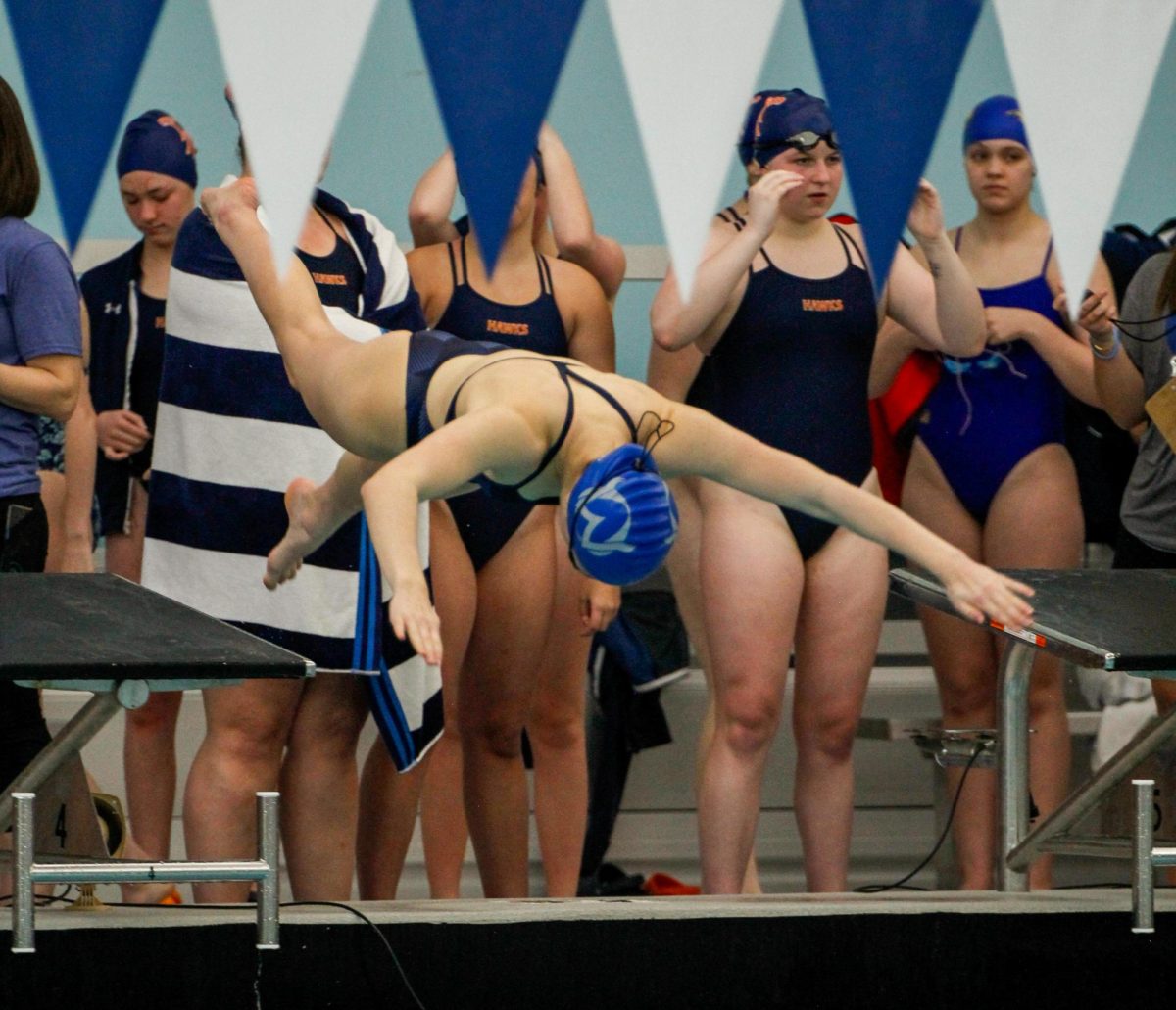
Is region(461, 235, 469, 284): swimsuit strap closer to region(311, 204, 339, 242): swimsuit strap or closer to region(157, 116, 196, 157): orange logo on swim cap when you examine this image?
region(311, 204, 339, 242): swimsuit strap

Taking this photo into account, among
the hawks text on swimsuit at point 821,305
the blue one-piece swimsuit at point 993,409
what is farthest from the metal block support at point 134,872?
the blue one-piece swimsuit at point 993,409

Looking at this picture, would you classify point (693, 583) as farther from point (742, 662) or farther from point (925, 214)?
point (925, 214)

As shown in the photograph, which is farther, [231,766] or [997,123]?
[997,123]

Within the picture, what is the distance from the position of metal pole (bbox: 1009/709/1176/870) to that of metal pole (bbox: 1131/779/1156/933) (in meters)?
0.17

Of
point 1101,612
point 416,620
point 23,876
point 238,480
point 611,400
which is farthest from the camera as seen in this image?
point 238,480

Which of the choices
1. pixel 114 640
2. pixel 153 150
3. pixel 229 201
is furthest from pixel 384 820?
pixel 153 150

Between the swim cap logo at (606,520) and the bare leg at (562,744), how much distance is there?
3.35 ft

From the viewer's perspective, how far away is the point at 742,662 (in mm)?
3635

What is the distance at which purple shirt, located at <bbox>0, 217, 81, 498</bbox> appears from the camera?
10.7 ft

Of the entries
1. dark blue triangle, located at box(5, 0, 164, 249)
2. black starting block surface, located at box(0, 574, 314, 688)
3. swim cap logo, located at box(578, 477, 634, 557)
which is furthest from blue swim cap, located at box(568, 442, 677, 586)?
dark blue triangle, located at box(5, 0, 164, 249)

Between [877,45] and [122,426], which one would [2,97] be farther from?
[877,45]

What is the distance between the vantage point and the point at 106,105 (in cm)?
292

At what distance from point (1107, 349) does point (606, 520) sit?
140 cm

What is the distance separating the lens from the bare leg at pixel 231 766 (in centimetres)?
338
